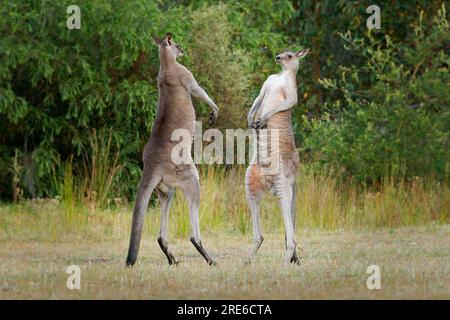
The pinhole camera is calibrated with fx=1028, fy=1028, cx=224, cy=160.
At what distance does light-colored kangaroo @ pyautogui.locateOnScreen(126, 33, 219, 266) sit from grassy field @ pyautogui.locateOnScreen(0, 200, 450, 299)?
14.6 inches

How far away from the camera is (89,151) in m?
19.8

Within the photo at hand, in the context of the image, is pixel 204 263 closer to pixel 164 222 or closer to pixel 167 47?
pixel 164 222

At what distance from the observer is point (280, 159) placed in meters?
10.8

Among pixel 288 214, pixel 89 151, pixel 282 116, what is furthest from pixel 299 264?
pixel 89 151

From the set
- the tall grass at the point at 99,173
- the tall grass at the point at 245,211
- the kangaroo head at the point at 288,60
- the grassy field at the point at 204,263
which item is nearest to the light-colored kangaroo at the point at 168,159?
the grassy field at the point at 204,263

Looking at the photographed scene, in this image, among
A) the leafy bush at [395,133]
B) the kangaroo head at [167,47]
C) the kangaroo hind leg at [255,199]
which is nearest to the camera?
the kangaroo hind leg at [255,199]

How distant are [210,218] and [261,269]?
5.19 meters

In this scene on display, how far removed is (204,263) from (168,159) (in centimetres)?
129

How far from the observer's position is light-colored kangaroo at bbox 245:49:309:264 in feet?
35.1

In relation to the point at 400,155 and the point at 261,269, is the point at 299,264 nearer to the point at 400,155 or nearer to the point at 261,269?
the point at 261,269

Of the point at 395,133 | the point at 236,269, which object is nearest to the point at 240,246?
the point at 236,269

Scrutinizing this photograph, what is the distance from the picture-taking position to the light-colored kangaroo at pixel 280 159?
1070 centimetres

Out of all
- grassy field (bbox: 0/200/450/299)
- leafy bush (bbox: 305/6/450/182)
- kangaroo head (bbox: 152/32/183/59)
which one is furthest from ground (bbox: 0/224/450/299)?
leafy bush (bbox: 305/6/450/182)

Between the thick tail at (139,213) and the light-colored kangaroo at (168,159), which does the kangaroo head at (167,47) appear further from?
the thick tail at (139,213)
